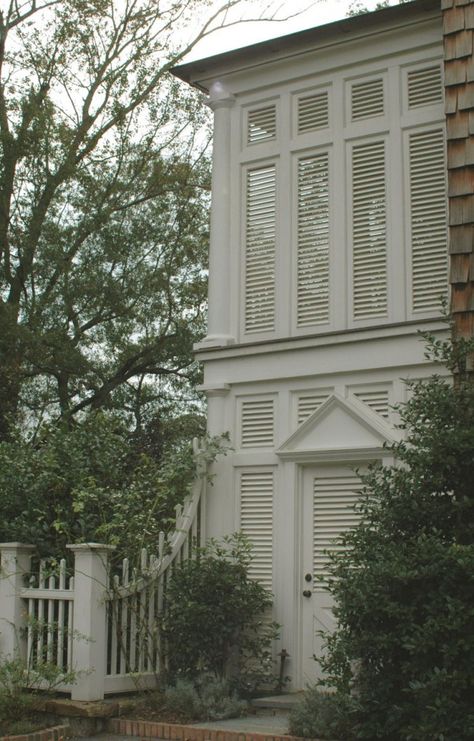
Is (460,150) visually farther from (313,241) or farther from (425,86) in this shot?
(313,241)

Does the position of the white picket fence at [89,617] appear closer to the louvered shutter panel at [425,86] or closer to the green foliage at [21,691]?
the green foliage at [21,691]

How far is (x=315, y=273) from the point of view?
34.8 ft

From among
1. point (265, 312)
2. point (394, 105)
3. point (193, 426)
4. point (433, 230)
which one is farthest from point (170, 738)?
point (193, 426)

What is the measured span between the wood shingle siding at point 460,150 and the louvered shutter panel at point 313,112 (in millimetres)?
1677

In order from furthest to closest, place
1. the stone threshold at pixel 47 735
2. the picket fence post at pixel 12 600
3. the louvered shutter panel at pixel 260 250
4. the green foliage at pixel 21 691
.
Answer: the louvered shutter panel at pixel 260 250 → the picket fence post at pixel 12 600 → the green foliage at pixel 21 691 → the stone threshold at pixel 47 735

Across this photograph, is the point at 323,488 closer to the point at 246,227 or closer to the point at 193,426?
the point at 246,227

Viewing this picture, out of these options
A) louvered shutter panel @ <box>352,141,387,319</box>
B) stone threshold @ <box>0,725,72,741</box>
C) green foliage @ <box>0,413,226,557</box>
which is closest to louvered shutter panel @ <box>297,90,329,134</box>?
louvered shutter panel @ <box>352,141,387,319</box>

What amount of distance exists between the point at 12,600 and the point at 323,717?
10.6 feet

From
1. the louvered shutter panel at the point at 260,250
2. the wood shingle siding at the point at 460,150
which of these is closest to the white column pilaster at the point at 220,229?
the louvered shutter panel at the point at 260,250

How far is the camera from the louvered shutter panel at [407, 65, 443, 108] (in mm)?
10195

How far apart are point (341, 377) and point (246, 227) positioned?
216 cm

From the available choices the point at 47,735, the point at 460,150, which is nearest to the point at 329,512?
the point at 47,735

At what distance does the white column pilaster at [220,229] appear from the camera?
36.0 feet

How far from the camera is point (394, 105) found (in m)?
10.4
